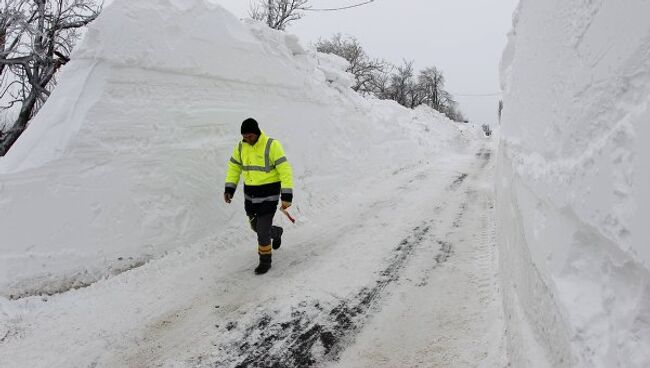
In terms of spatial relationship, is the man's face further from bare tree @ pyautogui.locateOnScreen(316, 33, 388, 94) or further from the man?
bare tree @ pyautogui.locateOnScreen(316, 33, 388, 94)

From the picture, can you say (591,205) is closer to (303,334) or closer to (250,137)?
(303,334)

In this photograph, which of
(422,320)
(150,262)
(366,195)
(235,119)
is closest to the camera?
(422,320)

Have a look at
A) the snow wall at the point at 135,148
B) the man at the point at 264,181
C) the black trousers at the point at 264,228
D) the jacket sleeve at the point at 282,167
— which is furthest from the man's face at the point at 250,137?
the snow wall at the point at 135,148

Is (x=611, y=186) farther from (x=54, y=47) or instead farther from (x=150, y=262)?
(x=54, y=47)

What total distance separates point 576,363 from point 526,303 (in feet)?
3.96

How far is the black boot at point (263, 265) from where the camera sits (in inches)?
194

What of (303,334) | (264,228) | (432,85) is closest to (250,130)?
(264,228)

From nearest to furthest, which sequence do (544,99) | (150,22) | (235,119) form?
(544,99)
(150,22)
(235,119)

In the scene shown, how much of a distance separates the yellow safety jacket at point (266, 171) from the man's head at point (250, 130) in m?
0.10

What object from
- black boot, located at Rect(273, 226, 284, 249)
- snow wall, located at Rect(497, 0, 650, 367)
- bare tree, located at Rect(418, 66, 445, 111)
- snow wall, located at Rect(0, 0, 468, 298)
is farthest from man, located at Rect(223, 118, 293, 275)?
bare tree, located at Rect(418, 66, 445, 111)

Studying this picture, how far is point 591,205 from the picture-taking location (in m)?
1.75

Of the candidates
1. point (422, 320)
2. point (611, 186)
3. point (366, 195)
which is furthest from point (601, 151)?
point (366, 195)

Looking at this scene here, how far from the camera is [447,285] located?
451cm

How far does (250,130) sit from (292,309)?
6.93ft
